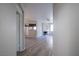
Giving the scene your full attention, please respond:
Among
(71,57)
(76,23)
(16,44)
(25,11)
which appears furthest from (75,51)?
(25,11)

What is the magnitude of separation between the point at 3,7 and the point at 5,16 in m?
0.10

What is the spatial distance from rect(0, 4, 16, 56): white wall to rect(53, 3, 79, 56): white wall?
0.54 meters

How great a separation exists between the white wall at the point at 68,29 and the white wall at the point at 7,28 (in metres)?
0.54

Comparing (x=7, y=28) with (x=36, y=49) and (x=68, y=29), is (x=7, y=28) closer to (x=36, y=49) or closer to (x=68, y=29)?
(x=36, y=49)

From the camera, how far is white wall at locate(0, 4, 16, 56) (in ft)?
3.38

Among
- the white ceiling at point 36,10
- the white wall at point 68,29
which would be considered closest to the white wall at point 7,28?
the white ceiling at point 36,10

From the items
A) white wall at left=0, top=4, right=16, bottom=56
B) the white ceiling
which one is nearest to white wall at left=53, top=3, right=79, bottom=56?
the white ceiling

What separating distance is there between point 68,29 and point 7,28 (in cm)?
70

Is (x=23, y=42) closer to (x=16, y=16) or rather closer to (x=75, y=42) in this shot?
(x=16, y=16)

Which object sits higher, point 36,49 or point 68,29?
point 68,29

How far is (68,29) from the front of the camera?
3.50 ft

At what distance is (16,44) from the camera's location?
1147mm

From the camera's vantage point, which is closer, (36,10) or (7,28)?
(7,28)

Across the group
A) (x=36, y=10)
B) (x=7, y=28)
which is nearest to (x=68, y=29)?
(x=36, y=10)
